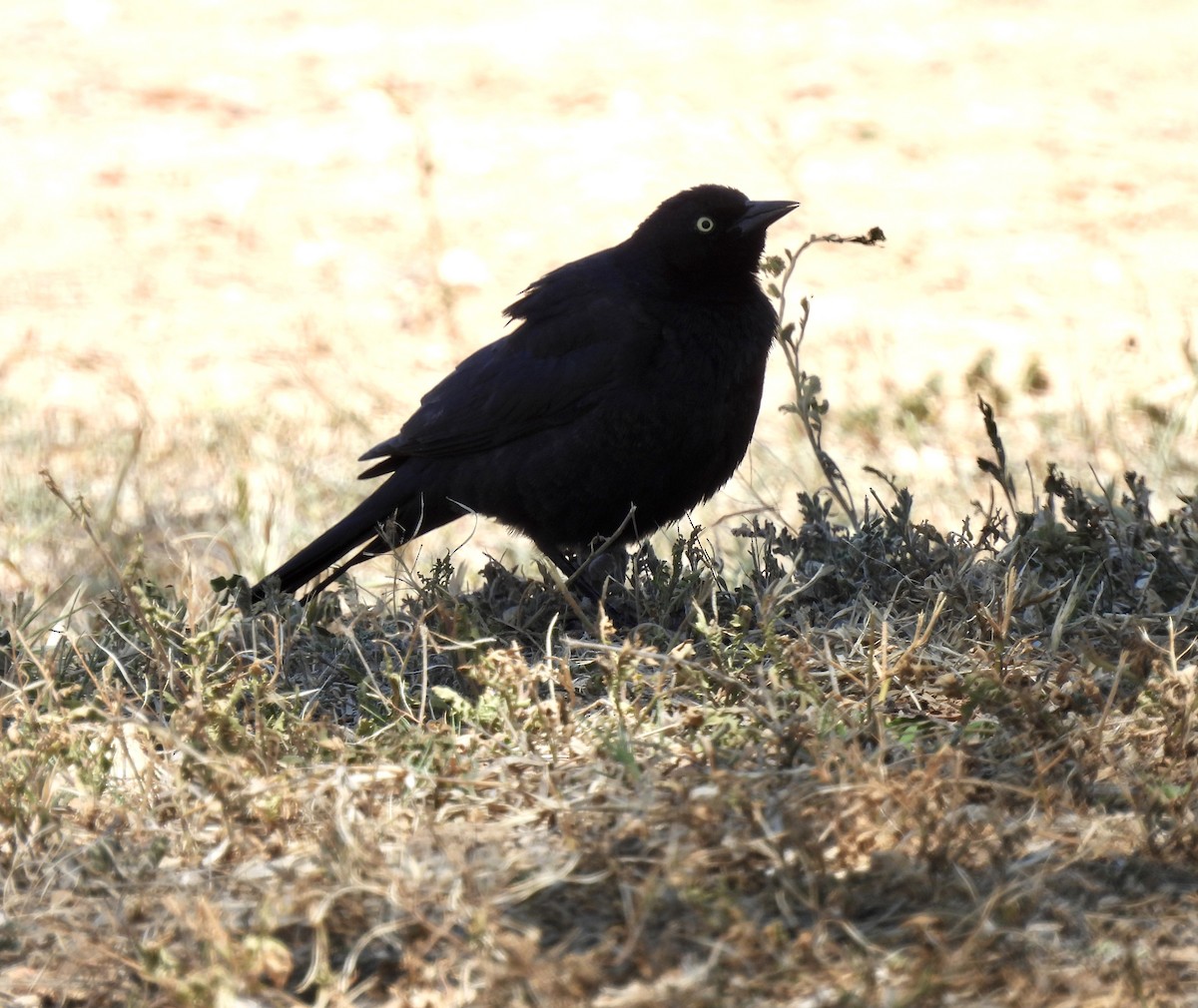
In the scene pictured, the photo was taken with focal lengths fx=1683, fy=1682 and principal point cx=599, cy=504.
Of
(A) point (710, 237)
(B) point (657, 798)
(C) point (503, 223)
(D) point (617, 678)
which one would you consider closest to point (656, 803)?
(B) point (657, 798)

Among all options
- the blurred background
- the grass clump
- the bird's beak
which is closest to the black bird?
the bird's beak

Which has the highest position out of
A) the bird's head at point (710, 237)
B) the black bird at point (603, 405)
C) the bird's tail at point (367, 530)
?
the bird's head at point (710, 237)

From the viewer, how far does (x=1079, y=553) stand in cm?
388

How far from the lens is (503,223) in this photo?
977cm

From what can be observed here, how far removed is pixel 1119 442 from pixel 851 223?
3518 mm

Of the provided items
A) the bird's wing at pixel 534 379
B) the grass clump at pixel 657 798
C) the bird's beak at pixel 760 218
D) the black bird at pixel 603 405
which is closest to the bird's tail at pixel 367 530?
the black bird at pixel 603 405

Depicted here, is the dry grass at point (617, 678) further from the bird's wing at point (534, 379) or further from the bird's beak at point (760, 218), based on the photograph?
the bird's beak at point (760, 218)

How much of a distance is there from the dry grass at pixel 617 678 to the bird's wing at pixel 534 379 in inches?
15.6

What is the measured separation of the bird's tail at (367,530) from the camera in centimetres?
490

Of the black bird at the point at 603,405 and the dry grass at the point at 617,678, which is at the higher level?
the black bird at the point at 603,405

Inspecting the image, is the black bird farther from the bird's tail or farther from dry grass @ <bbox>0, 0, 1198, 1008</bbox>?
dry grass @ <bbox>0, 0, 1198, 1008</bbox>

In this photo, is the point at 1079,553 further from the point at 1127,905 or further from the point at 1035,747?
the point at 1127,905

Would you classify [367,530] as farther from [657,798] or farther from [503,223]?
[503,223]

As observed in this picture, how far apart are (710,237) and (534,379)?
0.64 meters
